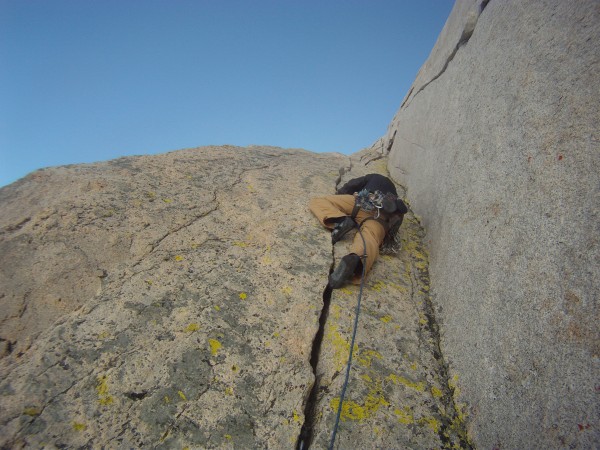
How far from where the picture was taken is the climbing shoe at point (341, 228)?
4.57 meters

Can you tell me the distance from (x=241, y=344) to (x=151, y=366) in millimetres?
735

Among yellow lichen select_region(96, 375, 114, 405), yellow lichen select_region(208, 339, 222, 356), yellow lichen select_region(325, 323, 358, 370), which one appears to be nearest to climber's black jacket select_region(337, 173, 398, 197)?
yellow lichen select_region(325, 323, 358, 370)

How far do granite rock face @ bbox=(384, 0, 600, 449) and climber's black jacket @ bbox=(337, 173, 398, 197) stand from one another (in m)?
0.92

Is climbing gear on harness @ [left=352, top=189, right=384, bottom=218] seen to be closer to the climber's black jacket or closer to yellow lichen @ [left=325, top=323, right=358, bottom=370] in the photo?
the climber's black jacket

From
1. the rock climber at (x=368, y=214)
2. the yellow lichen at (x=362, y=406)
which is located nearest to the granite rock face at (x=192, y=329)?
the yellow lichen at (x=362, y=406)

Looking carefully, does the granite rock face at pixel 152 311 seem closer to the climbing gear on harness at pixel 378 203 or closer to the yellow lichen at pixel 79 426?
the yellow lichen at pixel 79 426

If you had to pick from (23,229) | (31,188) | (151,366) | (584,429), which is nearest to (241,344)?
(151,366)

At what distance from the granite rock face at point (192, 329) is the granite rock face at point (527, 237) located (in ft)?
1.35

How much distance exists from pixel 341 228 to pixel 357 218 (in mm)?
434

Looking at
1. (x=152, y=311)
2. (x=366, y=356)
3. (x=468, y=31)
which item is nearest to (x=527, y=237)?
(x=366, y=356)

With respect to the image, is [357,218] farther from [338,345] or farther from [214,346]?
[214,346]

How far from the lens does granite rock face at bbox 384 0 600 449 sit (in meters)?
2.07

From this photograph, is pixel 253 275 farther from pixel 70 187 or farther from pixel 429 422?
pixel 70 187

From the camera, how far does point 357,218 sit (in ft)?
16.1
